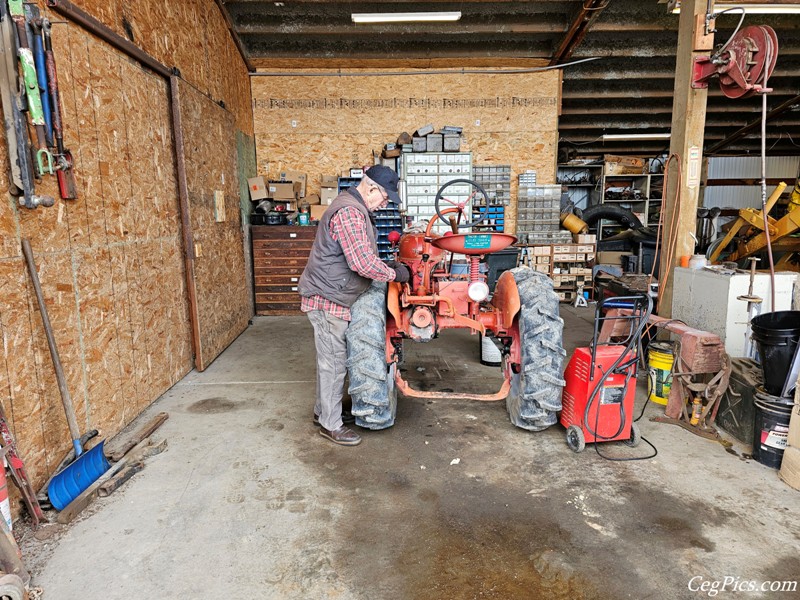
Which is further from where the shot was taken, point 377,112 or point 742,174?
point 742,174

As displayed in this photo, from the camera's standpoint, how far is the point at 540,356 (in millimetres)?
3018

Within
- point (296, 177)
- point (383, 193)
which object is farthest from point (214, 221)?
point (383, 193)

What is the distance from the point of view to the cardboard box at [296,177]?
8.23 m

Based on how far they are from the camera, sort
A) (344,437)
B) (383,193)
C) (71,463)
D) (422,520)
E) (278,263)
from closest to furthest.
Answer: (422,520)
(71,463)
(383,193)
(344,437)
(278,263)

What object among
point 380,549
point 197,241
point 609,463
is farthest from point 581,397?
point 197,241

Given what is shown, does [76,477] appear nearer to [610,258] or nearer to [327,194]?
[327,194]

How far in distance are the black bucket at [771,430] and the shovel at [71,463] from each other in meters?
3.77

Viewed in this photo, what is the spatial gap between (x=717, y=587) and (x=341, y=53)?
8.36 m

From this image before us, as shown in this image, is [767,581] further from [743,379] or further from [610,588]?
[743,379]

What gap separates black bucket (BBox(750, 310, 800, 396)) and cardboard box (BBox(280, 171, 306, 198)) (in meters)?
6.92

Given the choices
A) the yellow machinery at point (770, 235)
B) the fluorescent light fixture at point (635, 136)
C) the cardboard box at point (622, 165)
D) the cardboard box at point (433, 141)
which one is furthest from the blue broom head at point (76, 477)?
the fluorescent light fixture at point (635, 136)

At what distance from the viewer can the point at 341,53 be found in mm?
8047

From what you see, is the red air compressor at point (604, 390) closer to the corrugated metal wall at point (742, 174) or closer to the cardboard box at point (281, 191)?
the cardboard box at point (281, 191)

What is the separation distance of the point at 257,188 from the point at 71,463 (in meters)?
5.77
